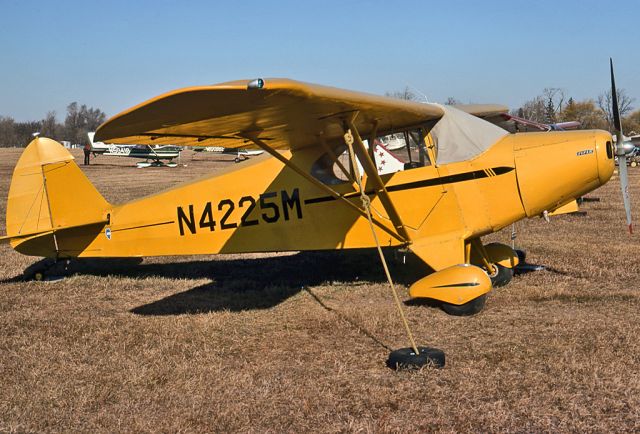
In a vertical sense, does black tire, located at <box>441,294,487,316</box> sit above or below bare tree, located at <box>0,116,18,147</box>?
below

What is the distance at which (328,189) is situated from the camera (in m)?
6.57

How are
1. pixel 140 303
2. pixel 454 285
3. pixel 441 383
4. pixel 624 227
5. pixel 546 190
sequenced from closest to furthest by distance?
1. pixel 441 383
2. pixel 454 285
3. pixel 546 190
4. pixel 140 303
5. pixel 624 227

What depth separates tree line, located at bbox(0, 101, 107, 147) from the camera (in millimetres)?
118250

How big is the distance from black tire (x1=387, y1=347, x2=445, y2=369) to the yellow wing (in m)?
2.17

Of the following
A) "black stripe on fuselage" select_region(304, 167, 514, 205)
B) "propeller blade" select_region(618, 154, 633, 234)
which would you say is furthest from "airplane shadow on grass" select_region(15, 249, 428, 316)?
"propeller blade" select_region(618, 154, 633, 234)

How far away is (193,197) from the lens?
8.04 meters

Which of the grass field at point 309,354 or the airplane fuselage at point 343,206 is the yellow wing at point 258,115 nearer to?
the airplane fuselage at point 343,206

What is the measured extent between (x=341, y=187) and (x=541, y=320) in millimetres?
2732

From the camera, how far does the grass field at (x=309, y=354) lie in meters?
3.83

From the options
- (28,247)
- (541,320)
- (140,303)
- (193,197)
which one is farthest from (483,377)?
(28,247)

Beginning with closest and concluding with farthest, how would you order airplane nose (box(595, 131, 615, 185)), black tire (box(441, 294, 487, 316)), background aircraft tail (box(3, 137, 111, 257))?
black tire (box(441, 294, 487, 316))
airplane nose (box(595, 131, 615, 185))
background aircraft tail (box(3, 137, 111, 257))

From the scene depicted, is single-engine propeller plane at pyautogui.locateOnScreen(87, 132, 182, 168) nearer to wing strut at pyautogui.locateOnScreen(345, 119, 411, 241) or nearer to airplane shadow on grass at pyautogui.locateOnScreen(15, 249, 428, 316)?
airplane shadow on grass at pyautogui.locateOnScreen(15, 249, 428, 316)

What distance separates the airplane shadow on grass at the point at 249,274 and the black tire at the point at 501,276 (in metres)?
1.05

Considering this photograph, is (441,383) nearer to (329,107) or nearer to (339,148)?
(329,107)
